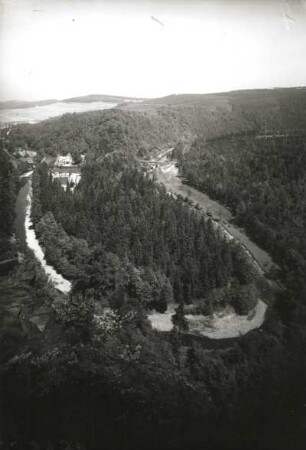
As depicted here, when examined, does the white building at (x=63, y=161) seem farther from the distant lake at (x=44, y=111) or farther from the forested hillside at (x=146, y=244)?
the forested hillside at (x=146, y=244)

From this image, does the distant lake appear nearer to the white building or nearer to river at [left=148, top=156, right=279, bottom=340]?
the white building

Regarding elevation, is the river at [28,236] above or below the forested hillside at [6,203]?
below

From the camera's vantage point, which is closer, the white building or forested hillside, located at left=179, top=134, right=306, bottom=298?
forested hillside, located at left=179, top=134, right=306, bottom=298

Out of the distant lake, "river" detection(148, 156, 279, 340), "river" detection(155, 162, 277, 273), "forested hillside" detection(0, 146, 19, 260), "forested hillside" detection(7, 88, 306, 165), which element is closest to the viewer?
"river" detection(148, 156, 279, 340)

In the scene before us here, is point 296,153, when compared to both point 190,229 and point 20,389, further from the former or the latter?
point 20,389

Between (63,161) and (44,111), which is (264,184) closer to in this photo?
(63,161)

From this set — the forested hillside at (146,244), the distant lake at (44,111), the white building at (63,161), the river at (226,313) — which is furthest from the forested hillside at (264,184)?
the distant lake at (44,111)

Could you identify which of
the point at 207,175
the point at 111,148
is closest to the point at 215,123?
the point at 111,148

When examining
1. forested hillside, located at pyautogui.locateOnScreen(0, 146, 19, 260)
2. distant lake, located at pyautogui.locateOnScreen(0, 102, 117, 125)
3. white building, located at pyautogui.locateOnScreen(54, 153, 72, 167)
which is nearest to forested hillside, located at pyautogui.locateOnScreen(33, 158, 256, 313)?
forested hillside, located at pyautogui.locateOnScreen(0, 146, 19, 260)

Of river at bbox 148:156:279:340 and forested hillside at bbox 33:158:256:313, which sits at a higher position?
forested hillside at bbox 33:158:256:313
